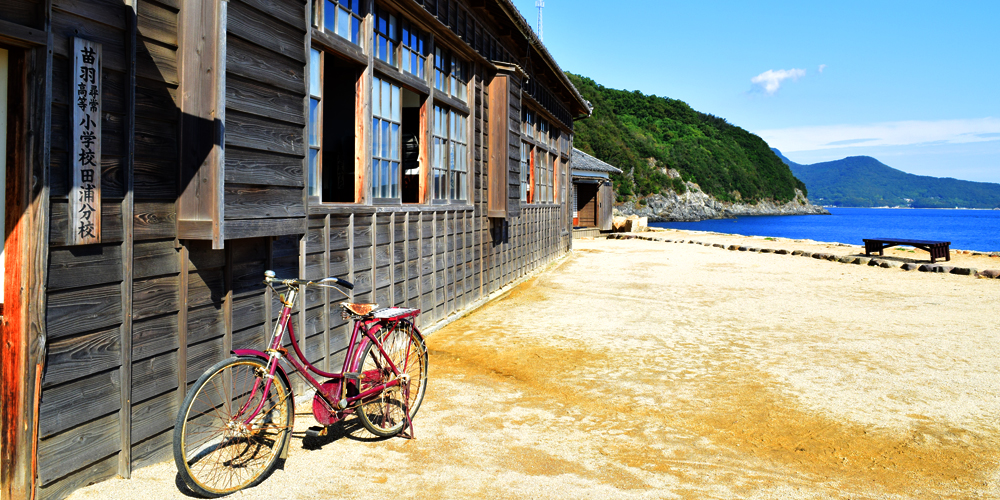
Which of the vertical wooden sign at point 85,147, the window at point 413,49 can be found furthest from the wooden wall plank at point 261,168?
the window at point 413,49

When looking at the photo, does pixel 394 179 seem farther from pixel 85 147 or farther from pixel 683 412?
pixel 85 147

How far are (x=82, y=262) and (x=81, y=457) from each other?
0.89 meters

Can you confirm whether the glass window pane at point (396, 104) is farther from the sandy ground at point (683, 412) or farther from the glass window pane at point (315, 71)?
the sandy ground at point (683, 412)

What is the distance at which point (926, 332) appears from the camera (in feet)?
25.7

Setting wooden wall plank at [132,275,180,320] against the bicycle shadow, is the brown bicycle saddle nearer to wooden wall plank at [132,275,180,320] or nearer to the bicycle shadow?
the bicycle shadow

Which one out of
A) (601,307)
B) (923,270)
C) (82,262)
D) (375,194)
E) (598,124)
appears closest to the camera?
(82,262)

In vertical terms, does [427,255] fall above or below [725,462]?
above

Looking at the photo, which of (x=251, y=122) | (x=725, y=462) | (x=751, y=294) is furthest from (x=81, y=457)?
(x=751, y=294)

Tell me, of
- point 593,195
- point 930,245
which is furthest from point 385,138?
point 593,195

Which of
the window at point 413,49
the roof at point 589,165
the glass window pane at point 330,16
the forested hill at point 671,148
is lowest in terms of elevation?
the glass window pane at point 330,16

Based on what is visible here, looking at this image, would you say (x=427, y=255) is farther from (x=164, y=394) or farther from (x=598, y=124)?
(x=598, y=124)

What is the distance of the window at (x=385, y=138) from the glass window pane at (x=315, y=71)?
1.06 m

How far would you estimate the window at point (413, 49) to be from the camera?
22.6 feet

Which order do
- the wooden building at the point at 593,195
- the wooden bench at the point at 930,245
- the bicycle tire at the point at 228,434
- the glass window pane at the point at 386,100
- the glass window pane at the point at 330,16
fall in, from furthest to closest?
1. the wooden building at the point at 593,195
2. the wooden bench at the point at 930,245
3. the glass window pane at the point at 386,100
4. the glass window pane at the point at 330,16
5. the bicycle tire at the point at 228,434
